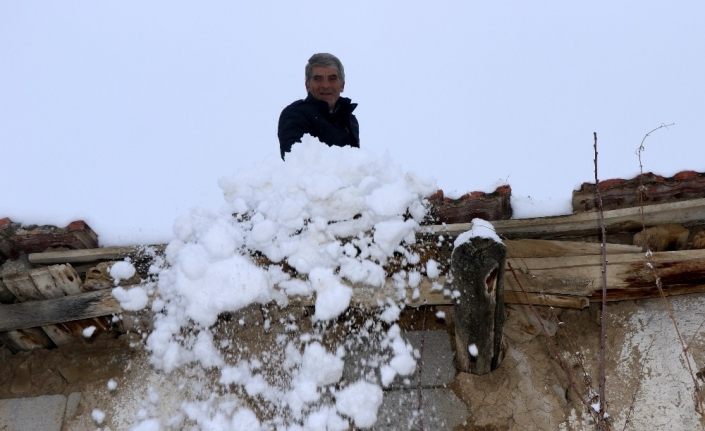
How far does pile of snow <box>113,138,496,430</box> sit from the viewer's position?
2.38m

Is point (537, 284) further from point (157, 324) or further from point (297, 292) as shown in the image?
point (157, 324)

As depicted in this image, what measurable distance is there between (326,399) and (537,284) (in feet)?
3.57

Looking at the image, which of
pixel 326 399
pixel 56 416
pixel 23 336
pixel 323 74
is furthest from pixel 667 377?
pixel 23 336

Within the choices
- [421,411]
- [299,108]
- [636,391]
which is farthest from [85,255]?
[636,391]

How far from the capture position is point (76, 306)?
8.29 ft

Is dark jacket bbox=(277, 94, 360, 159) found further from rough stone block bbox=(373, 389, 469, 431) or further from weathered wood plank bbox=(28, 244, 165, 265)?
rough stone block bbox=(373, 389, 469, 431)

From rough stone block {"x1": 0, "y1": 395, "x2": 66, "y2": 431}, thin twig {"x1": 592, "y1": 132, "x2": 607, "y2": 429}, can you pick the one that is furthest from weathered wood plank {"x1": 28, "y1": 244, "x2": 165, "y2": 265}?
thin twig {"x1": 592, "y1": 132, "x2": 607, "y2": 429}

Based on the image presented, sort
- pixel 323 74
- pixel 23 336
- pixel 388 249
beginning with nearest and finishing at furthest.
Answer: pixel 388 249, pixel 23 336, pixel 323 74

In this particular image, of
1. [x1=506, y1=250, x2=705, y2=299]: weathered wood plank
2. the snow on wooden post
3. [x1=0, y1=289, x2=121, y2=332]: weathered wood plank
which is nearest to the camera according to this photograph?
the snow on wooden post

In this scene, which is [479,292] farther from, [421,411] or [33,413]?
[33,413]

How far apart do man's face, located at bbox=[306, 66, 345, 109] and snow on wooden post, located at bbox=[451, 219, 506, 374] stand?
5.43ft

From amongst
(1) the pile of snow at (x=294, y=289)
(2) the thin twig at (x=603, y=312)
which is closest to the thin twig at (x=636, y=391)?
(2) the thin twig at (x=603, y=312)

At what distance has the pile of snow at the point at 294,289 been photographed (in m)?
2.38

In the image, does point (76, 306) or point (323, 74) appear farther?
point (323, 74)
